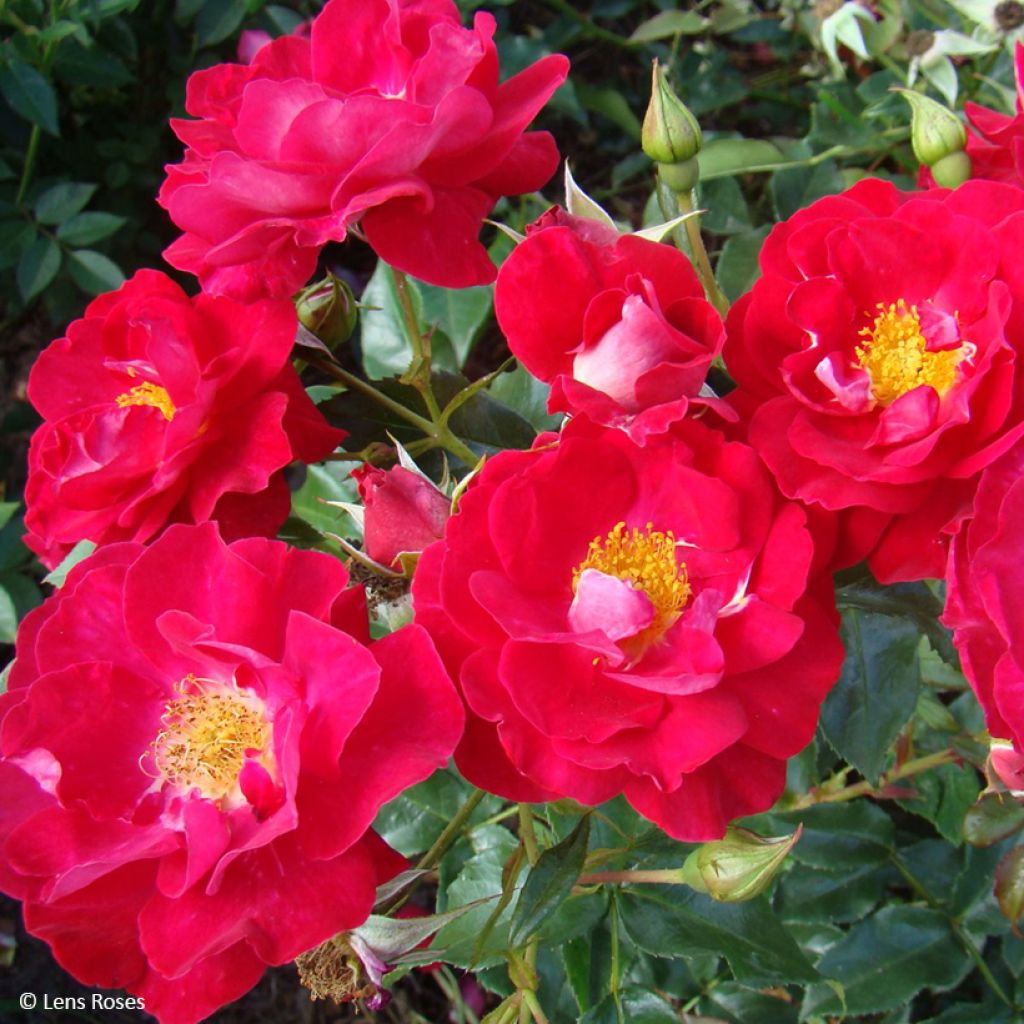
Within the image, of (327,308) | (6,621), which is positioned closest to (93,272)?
(6,621)

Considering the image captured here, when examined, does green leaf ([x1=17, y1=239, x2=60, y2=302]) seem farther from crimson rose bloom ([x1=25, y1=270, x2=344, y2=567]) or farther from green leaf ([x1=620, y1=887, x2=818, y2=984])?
green leaf ([x1=620, y1=887, x2=818, y2=984])

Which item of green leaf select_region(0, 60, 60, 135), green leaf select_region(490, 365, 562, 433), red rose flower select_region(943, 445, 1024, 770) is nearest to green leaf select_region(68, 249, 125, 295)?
green leaf select_region(0, 60, 60, 135)

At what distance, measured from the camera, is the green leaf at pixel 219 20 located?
189 centimetres

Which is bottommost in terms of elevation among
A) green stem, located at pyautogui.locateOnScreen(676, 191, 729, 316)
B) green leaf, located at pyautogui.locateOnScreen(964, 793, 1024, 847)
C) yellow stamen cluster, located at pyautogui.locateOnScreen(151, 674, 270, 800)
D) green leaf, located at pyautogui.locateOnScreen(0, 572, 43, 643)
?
green leaf, located at pyautogui.locateOnScreen(0, 572, 43, 643)

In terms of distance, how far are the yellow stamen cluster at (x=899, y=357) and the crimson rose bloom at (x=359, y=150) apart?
0.30m

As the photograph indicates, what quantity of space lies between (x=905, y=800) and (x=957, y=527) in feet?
2.75

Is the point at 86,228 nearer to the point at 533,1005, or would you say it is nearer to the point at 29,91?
the point at 29,91

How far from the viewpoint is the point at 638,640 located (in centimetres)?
76

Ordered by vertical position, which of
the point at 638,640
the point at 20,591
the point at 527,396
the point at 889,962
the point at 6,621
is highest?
the point at 638,640

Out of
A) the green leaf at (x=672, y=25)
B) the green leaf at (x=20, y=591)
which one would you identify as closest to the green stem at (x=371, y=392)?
the green leaf at (x=20, y=591)

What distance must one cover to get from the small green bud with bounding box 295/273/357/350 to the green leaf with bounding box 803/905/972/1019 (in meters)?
0.94

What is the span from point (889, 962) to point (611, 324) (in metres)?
0.98

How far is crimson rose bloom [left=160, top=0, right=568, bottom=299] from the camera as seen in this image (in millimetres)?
797

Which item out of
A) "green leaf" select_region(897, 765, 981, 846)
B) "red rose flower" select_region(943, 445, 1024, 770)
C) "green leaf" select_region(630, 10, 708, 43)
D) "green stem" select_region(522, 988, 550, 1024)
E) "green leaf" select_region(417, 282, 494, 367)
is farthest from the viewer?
"green leaf" select_region(630, 10, 708, 43)
